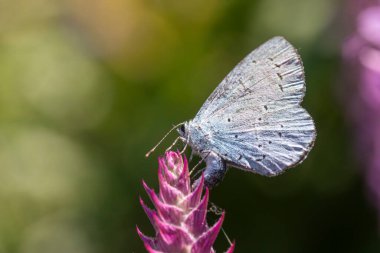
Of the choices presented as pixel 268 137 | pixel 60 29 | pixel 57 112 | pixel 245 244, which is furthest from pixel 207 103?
pixel 60 29

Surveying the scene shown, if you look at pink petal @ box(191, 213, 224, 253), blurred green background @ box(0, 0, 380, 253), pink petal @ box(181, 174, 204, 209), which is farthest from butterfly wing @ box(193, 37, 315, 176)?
blurred green background @ box(0, 0, 380, 253)

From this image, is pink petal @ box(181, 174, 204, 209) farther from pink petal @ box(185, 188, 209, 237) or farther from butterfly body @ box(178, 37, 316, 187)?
butterfly body @ box(178, 37, 316, 187)

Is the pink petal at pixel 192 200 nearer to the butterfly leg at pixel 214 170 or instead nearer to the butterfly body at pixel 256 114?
the butterfly leg at pixel 214 170

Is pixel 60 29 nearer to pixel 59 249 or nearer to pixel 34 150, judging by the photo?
pixel 34 150

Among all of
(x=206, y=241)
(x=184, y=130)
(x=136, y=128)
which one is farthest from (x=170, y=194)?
(x=136, y=128)

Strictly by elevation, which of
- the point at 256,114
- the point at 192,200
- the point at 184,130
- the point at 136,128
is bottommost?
the point at 136,128

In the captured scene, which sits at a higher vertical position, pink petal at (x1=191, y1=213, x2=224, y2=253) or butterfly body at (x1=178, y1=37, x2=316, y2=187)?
pink petal at (x1=191, y1=213, x2=224, y2=253)

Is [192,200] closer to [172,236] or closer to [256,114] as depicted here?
[172,236]
